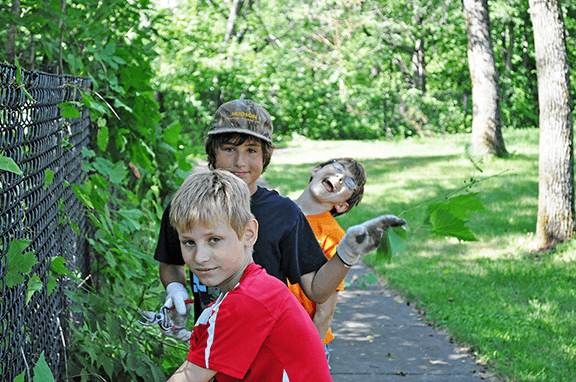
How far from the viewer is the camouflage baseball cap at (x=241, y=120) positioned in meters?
2.37

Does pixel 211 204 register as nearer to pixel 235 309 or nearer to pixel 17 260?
pixel 235 309

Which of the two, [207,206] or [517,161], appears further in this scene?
[517,161]

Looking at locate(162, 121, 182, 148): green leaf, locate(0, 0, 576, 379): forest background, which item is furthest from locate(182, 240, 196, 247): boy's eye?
locate(0, 0, 576, 379): forest background

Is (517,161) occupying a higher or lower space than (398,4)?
lower

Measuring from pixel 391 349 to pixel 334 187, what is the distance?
7.70ft

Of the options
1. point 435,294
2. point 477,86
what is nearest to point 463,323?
point 435,294

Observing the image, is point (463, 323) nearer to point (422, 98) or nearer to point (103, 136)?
point (103, 136)

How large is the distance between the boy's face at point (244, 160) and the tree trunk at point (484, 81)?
12.3 m

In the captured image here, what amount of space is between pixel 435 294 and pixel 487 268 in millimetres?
1136

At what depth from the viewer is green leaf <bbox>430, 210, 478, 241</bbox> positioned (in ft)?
6.98

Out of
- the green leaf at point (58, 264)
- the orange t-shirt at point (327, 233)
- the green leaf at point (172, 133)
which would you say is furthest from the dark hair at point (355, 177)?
the green leaf at point (172, 133)

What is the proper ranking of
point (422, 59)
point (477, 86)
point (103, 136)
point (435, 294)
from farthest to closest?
point (422, 59) < point (477, 86) < point (435, 294) < point (103, 136)

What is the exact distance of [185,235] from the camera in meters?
1.72

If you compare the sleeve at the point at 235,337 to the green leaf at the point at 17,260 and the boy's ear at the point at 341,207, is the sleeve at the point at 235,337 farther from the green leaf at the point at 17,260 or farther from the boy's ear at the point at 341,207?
the boy's ear at the point at 341,207
